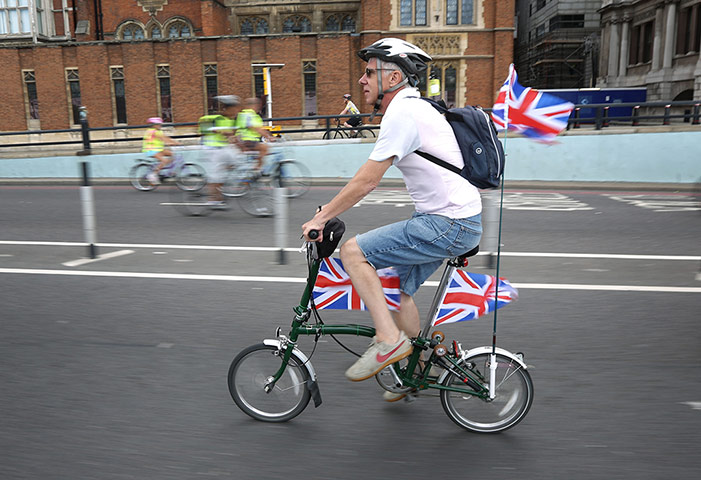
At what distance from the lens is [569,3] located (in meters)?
59.9

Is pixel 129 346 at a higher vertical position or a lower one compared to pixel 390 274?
lower

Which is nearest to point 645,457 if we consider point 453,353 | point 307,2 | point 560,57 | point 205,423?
point 453,353

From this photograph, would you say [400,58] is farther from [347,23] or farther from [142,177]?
[347,23]

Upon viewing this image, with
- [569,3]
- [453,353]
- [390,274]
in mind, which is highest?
[569,3]

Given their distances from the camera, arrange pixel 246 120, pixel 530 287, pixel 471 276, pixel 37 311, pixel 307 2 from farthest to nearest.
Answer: pixel 307 2 → pixel 246 120 → pixel 530 287 → pixel 37 311 → pixel 471 276

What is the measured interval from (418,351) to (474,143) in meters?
1.16

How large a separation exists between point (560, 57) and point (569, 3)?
504 cm

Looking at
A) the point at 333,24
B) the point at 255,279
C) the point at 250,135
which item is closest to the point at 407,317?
the point at 255,279

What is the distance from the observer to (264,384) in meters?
3.55

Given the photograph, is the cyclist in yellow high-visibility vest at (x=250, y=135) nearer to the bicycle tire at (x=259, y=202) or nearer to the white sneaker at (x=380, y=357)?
the bicycle tire at (x=259, y=202)

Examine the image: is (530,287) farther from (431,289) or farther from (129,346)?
(129,346)

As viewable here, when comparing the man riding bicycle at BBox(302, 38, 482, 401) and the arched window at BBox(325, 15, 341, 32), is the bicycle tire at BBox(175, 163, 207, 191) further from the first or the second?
the arched window at BBox(325, 15, 341, 32)

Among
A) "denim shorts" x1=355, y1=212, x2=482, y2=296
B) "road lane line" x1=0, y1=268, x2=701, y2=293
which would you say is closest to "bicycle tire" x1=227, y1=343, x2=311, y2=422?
"denim shorts" x1=355, y1=212, x2=482, y2=296

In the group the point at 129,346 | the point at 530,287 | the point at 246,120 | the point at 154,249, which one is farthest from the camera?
the point at 246,120
